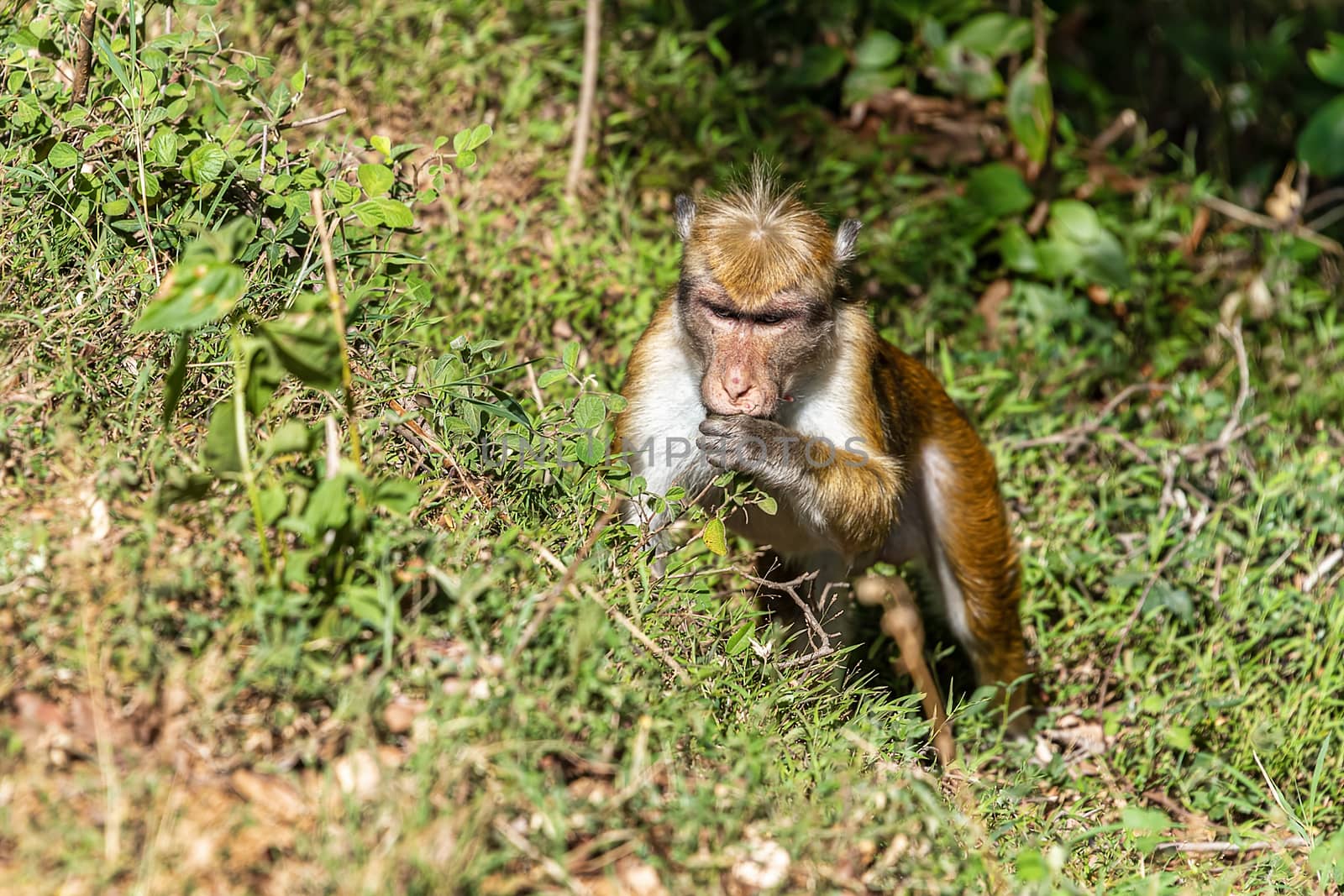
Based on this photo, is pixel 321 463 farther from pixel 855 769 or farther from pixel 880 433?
pixel 880 433

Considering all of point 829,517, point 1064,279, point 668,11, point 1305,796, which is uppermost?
point 668,11

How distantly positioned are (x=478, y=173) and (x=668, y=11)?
187 cm

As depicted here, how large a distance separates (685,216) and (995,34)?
3.29m

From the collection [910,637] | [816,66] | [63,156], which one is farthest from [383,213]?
[816,66]

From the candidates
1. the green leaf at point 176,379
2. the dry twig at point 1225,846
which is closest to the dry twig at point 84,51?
the green leaf at point 176,379

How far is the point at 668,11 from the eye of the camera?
312 inches

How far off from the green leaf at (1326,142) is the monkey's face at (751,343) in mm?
3284

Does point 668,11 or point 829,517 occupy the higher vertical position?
point 668,11

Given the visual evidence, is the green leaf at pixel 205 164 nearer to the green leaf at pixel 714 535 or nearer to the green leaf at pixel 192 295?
the green leaf at pixel 192 295

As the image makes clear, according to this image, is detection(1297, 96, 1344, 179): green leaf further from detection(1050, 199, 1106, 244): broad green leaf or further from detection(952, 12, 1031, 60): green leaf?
detection(952, 12, 1031, 60): green leaf

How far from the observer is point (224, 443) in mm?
3199

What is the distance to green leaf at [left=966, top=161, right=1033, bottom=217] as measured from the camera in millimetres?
7246

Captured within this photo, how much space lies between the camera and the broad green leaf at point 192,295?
310cm

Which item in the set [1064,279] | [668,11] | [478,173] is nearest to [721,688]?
[478,173]
